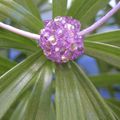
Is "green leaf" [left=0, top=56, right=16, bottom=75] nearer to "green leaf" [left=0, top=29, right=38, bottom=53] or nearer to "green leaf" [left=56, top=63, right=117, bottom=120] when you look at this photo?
"green leaf" [left=0, top=29, right=38, bottom=53]

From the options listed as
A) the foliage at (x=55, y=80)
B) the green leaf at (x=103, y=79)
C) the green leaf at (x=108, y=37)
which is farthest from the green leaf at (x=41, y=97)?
the green leaf at (x=103, y=79)

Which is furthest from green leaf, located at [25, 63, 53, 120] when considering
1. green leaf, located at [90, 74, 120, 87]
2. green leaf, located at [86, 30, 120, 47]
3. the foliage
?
green leaf, located at [90, 74, 120, 87]

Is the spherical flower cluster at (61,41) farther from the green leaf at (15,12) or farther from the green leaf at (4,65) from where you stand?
the green leaf at (4,65)

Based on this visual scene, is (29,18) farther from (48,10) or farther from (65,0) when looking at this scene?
(48,10)

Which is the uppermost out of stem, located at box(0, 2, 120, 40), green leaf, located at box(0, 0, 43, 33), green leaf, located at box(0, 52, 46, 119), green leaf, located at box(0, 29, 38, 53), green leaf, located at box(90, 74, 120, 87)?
green leaf, located at box(0, 0, 43, 33)

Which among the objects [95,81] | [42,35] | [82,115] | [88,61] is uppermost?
[42,35]

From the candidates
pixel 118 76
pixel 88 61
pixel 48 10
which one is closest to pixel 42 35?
pixel 118 76

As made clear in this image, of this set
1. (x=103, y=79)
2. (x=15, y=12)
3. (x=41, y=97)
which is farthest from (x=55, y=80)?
(x=103, y=79)

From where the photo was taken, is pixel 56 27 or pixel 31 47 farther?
pixel 31 47
